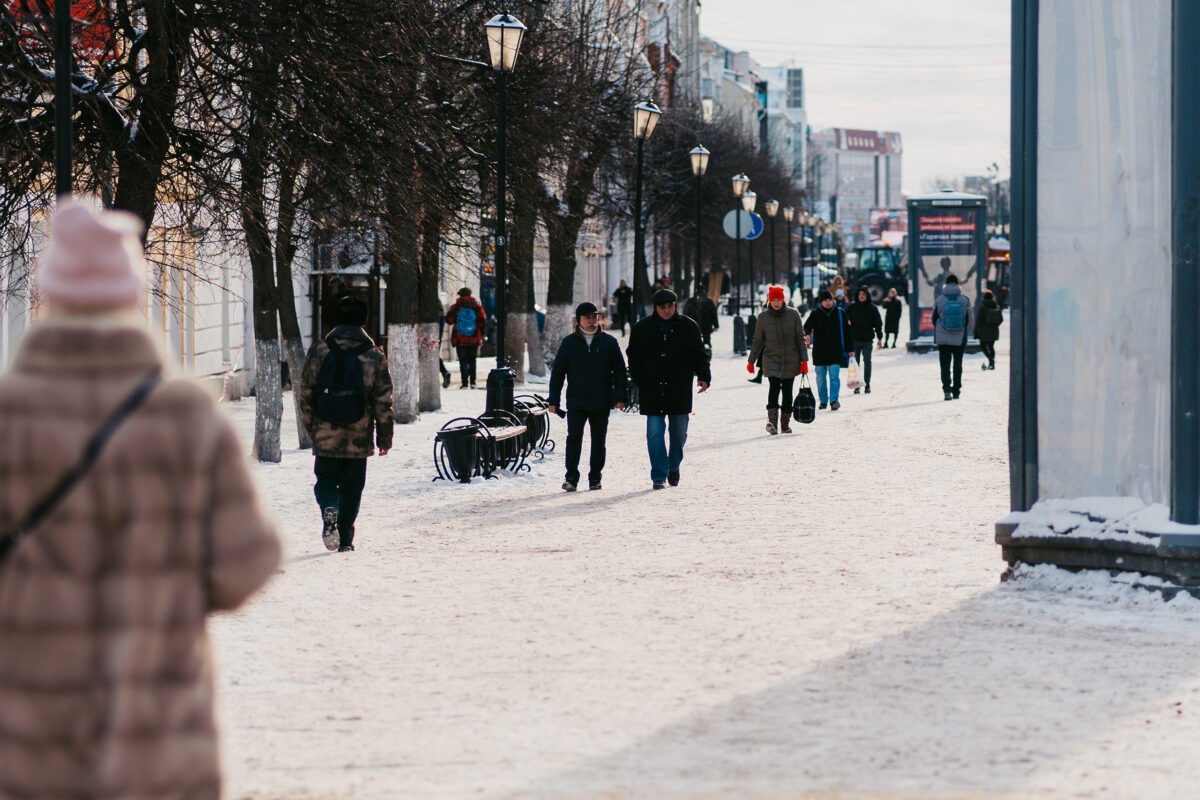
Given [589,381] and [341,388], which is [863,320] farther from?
[341,388]

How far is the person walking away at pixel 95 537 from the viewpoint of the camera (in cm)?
343

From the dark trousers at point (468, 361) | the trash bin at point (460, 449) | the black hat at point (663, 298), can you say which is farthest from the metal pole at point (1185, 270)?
the dark trousers at point (468, 361)

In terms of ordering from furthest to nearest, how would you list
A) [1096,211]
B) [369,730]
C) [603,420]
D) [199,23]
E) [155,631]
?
[603,420] < [199,23] < [1096,211] < [369,730] < [155,631]

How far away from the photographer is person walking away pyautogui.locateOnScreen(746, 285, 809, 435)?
67.5 ft

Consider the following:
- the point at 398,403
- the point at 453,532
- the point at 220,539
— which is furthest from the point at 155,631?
the point at 398,403

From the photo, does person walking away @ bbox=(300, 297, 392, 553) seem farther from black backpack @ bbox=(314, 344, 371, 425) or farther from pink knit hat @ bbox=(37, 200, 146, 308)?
pink knit hat @ bbox=(37, 200, 146, 308)

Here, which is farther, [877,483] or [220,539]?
[877,483]

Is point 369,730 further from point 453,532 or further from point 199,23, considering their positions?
point 199,23

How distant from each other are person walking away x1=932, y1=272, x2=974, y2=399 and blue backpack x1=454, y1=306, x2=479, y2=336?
7355 mm

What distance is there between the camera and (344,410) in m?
11.0

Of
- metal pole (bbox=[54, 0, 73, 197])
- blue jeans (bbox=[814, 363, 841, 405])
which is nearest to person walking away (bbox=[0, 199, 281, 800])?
metal pole (bbox=[54, 0, 73, 197])

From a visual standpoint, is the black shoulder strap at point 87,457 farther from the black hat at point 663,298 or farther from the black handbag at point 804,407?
the black handbag at point 804,407

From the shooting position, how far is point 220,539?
3.53 metres

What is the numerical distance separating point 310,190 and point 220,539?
12.4 m
